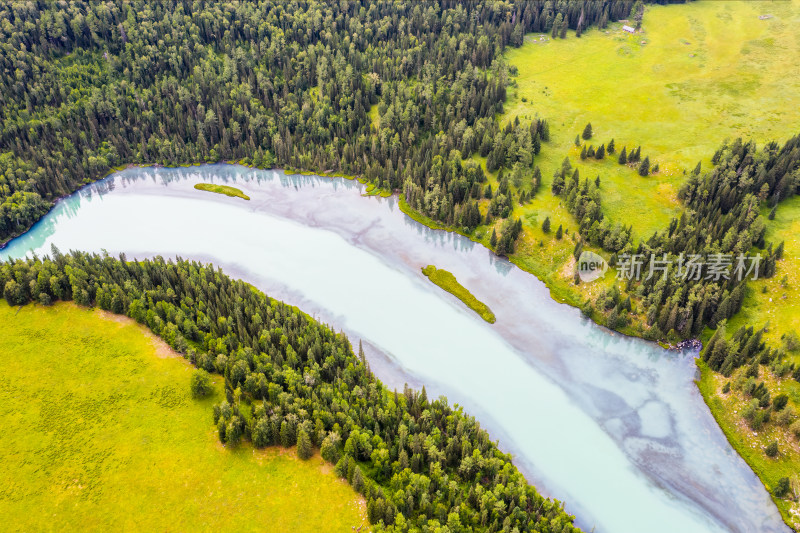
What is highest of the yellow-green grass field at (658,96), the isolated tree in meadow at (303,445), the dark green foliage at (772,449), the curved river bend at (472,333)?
the yellow-green grass field at (658,96)

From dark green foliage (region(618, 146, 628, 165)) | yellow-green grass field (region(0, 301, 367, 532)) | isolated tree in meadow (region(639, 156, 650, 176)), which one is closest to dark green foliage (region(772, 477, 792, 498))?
yellow-green grass field (region(0, 301, 367, 532))

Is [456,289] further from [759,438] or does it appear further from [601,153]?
[601,153]

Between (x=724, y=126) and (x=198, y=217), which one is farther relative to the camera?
(x=724, y=126)

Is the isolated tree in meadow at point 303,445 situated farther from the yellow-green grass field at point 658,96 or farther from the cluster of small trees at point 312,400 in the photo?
the yellow-green grass field at point 658,96

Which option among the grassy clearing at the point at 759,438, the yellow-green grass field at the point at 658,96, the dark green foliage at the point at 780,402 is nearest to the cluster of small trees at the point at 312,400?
the grassy clearing at the point at 759,438

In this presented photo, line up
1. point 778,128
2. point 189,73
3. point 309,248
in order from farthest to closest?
point 189,73, point 778,128, point 309,248

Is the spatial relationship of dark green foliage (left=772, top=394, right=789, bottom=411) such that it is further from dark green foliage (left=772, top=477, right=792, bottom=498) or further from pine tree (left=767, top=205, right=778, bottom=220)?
pine tree (left=767, top=205, right=778, bottom=220)

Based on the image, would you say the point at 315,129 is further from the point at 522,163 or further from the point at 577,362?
the point at 577,362

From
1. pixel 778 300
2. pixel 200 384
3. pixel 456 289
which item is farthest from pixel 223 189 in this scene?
pixel 778 300

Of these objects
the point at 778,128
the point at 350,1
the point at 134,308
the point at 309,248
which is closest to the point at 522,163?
the point at 309,248
